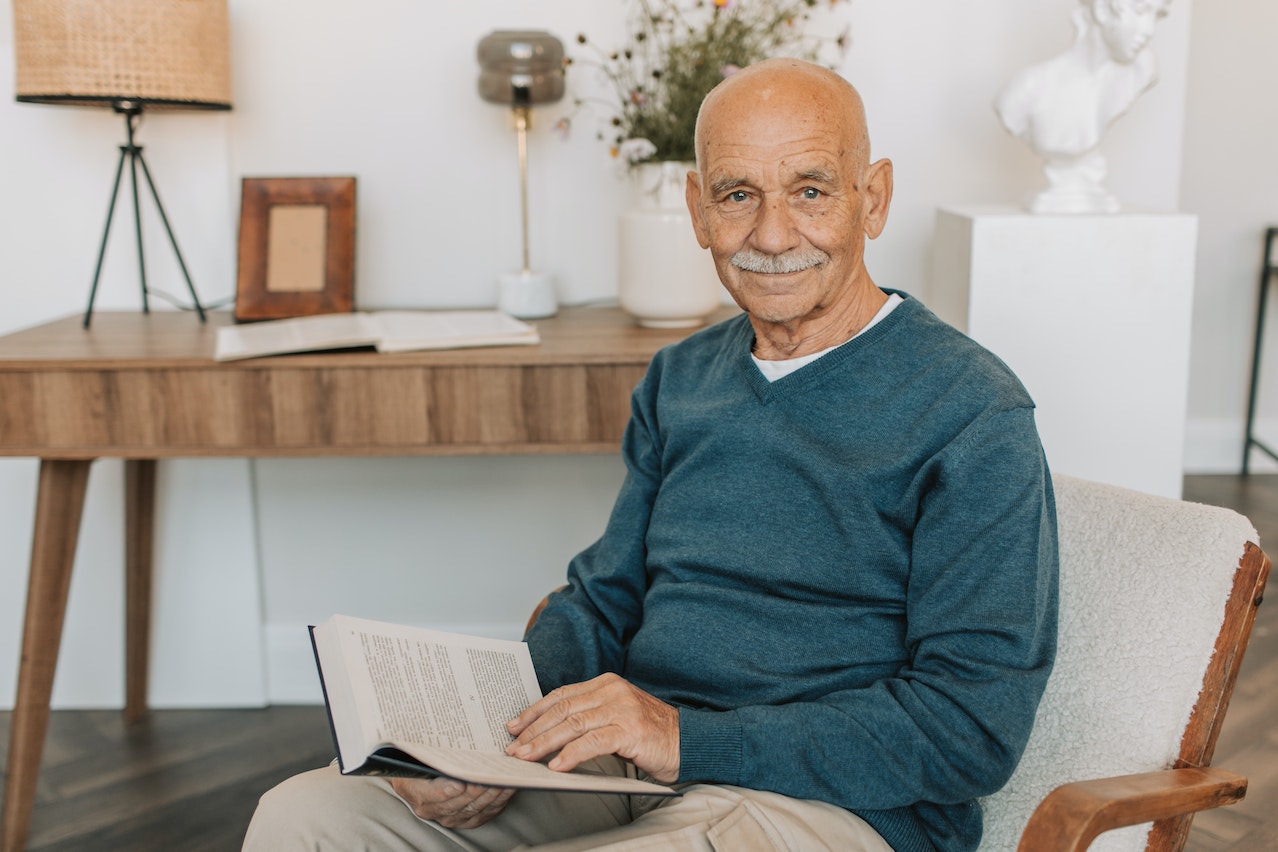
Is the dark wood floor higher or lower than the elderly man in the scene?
lower

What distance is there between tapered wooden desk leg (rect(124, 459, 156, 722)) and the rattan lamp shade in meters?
0.75

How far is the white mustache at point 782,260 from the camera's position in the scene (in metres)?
1.30

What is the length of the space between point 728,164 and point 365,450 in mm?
1018

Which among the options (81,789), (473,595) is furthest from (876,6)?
(81,789)

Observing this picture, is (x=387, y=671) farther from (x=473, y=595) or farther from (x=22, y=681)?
(x=473, y=595)

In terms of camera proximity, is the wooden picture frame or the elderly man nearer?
the elderly man

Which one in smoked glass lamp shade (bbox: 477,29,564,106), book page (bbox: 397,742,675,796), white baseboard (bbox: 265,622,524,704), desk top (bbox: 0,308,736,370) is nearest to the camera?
book page (bbox: 397,742,675,796)

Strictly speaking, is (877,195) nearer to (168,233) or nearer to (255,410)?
(255,410)

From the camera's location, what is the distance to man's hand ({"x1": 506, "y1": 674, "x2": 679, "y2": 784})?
1.13m

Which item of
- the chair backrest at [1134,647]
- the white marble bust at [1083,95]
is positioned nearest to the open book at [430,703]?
the chair backrest at [1134,647]

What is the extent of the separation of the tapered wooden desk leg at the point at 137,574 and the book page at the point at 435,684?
1.49 metres

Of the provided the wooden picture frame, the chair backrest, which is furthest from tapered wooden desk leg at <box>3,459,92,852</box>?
the chair backrest

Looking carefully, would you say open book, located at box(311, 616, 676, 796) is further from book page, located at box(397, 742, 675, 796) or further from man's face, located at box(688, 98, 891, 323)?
man's face, located at box(688, 98, 891, 323)

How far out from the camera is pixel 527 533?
2705 millimetres
